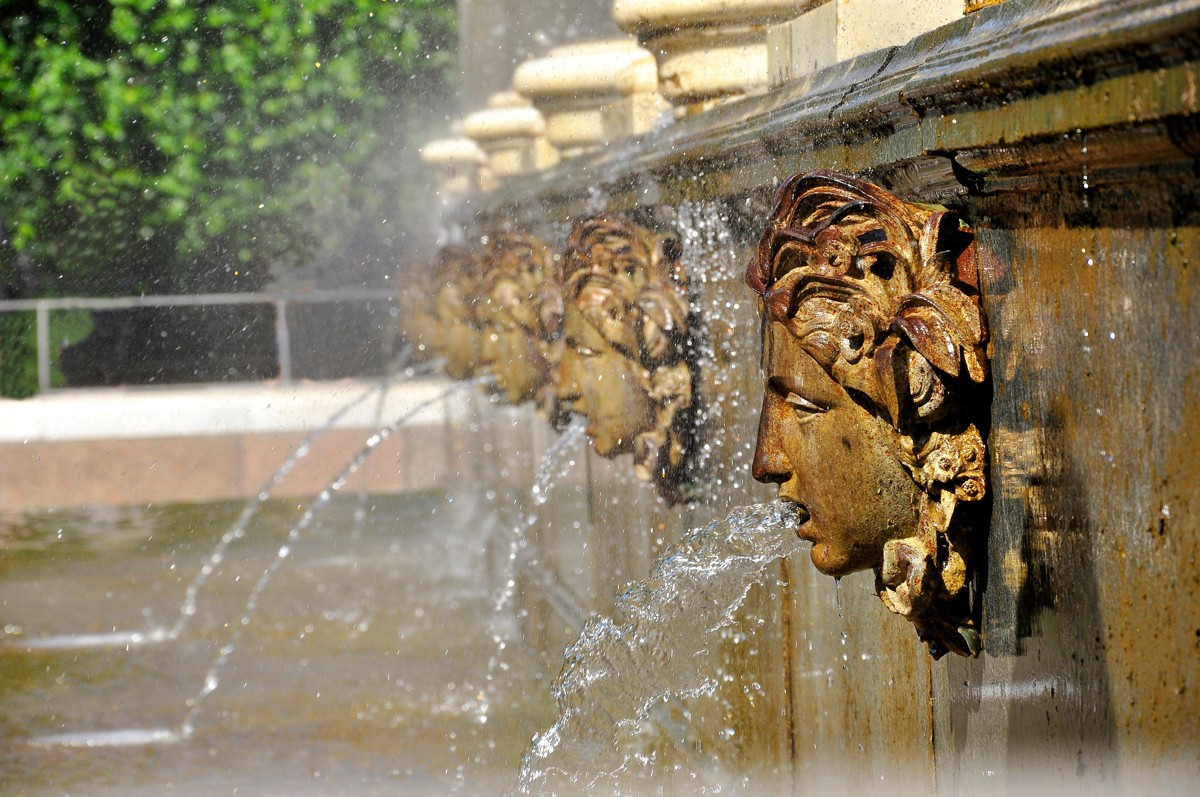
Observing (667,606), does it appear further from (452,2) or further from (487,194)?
(452,2)

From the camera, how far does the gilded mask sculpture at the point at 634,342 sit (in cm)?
254

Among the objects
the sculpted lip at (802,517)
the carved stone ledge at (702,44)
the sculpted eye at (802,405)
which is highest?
the carved stone ledge at (702,44)

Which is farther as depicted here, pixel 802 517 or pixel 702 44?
pixel 702 44

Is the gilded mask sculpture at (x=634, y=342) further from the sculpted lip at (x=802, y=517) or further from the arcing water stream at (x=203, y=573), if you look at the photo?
the arcing water stream at (x=203, y=573)

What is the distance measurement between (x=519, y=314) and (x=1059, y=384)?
2781 mm

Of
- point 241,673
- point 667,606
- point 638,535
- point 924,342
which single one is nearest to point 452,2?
point 241,673

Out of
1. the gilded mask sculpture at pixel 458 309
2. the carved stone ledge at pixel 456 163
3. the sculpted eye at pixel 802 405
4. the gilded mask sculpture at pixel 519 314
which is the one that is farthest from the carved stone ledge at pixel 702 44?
the carved stone ledge at pixel 456 163

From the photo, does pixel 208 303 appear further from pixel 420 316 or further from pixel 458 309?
pixel 458 309

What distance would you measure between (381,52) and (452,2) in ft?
Result: 3.05

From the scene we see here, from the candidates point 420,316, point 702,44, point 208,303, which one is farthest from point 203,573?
point 208,303

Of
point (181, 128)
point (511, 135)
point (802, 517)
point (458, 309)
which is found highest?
point (181, 128)

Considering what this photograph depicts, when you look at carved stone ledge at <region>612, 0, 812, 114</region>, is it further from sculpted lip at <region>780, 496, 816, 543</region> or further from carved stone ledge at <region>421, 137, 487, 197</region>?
carved stone ledge at <region>421, 137, 487, 197</region>

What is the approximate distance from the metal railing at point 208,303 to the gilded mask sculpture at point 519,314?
5951mm

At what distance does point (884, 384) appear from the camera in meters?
1.26
